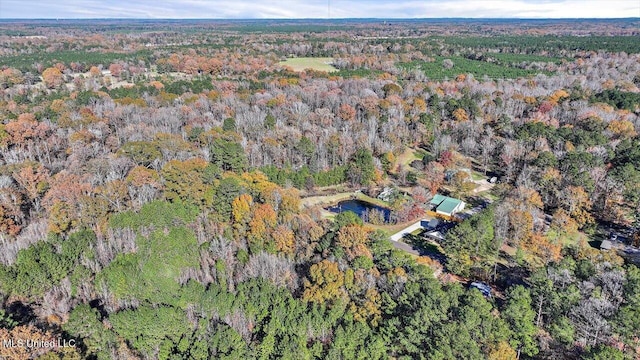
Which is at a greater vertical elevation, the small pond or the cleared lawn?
the cleared lawn

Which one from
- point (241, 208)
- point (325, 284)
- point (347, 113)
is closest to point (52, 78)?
point (347, 113)

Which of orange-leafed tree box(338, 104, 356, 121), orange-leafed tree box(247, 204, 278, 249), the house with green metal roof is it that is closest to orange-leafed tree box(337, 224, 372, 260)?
orange-leafed tree box(247, 204, 278, 249)

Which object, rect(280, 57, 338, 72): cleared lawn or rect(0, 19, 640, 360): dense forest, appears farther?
rect(280, 57, 338, 72): cleared lawn

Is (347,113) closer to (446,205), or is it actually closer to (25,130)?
(446,205)

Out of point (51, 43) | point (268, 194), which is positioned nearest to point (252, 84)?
point (268, 194)

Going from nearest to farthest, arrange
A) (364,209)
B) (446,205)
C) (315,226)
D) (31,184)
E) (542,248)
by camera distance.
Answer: (542,248) → (315,226) → (31,184) → (446,205) → (364,209)

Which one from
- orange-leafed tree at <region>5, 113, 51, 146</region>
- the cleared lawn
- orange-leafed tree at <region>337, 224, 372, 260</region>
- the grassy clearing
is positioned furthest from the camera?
the cleared lawn

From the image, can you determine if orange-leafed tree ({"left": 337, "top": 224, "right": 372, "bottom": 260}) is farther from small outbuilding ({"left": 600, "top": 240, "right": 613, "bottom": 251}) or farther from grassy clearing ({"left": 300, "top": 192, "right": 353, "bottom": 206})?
small outbuilding ({"left": 600, "top": 240, "right": 613, "bottom": 251})
